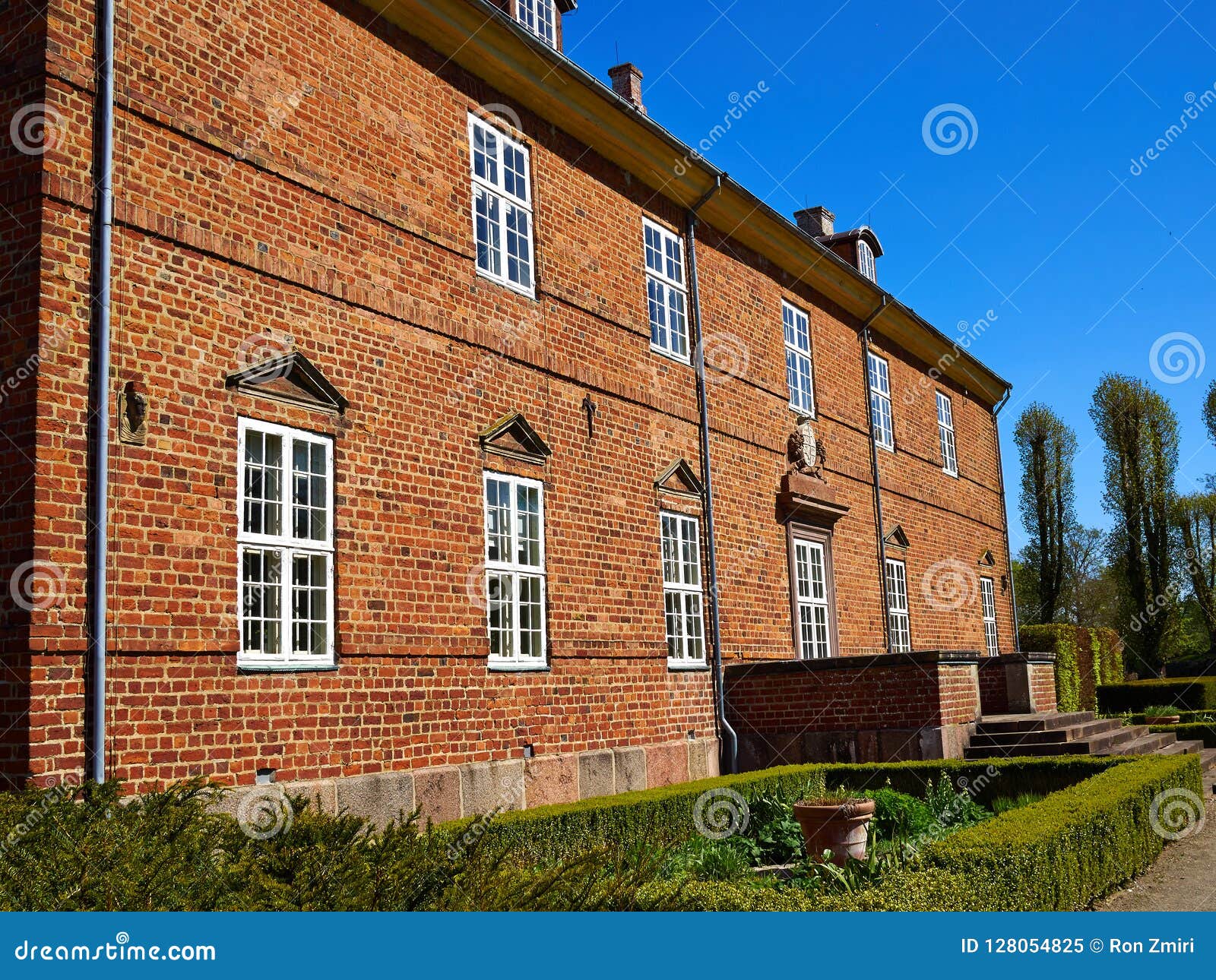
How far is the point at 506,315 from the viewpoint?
12969 mm

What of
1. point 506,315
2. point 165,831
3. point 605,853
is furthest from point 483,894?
point 506,315

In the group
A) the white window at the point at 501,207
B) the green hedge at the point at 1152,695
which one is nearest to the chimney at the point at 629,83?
the white window at the point at 501,207

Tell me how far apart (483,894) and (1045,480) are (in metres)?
45.9

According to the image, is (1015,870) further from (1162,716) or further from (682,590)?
(1162,716)

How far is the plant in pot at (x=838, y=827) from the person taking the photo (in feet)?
32.1

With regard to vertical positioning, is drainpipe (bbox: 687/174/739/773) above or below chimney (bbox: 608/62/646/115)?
below

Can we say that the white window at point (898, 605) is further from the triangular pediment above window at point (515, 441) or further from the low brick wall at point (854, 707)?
the triangular pediment above window at point (515, 441)

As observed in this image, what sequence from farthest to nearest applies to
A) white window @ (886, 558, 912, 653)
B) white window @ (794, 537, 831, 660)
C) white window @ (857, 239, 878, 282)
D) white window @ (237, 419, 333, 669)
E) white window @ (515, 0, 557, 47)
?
1. white window @ (857, 239, 878, 282)
2. white window @ (886, 558, 912, 653)
3. white window @ (794, 537, 831, 660)
4. white window @ (515, 0, 557, 47)
5. white window @ (237, 419, 333, 669)

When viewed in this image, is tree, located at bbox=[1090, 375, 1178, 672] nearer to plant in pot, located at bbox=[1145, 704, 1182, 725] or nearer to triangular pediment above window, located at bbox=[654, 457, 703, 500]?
plant in pot, located at bbox=[1145, 704, 1182, 725]

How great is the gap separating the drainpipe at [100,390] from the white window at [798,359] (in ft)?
42.7

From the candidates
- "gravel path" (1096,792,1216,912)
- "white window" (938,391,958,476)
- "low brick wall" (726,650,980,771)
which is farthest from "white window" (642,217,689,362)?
"white window" (938,391,958,476)

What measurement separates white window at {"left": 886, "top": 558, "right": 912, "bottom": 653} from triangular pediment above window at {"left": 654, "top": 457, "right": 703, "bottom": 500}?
23.9 ft

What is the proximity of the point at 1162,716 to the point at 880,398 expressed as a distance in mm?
8984

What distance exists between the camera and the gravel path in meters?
9.08
